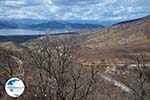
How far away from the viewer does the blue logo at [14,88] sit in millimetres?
13703

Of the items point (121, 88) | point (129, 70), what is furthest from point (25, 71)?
point (129, 70)

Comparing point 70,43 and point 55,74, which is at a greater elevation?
point 70,43

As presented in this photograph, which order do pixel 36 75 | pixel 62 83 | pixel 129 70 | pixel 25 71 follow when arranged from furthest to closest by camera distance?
pixel 129 70 < pixel 25 71 < pixel 36 75 < pixel 62 83

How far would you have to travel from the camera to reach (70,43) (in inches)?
816

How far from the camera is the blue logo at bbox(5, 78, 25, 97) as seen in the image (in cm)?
1370

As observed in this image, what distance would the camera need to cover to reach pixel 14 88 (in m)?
13.8

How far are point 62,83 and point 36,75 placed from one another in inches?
266

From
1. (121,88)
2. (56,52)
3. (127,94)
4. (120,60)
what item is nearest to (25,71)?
(56,52)

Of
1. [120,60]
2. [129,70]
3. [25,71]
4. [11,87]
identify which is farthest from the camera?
[120,60]

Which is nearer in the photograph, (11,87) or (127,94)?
(11,87)

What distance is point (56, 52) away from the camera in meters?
22.1

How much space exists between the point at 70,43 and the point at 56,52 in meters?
1.65

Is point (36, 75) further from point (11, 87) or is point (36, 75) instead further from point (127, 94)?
point (127, 94)

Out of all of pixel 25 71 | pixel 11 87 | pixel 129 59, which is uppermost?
pixel 11 87
